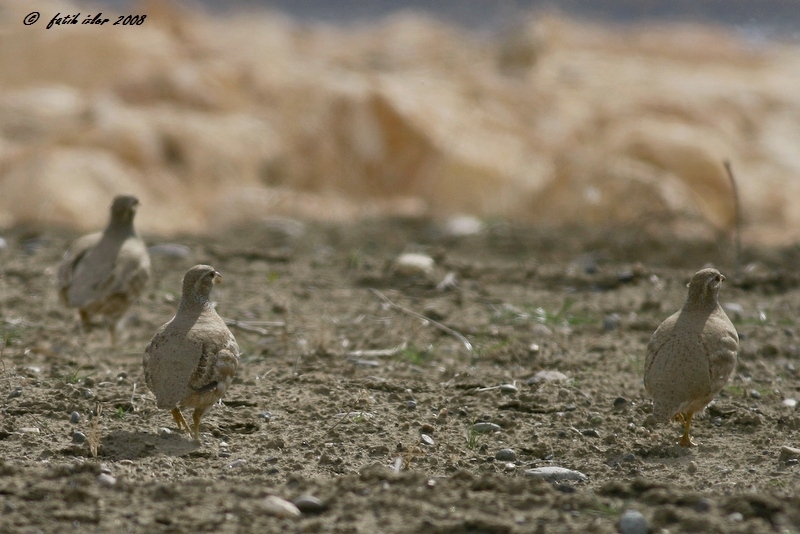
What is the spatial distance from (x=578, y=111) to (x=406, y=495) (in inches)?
492

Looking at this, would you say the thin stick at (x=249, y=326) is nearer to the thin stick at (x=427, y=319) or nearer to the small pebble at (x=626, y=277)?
the thin stick at (x=427, y=319)

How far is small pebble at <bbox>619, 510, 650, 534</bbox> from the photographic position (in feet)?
13.7

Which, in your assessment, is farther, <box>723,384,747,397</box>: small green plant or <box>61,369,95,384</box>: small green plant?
<box>723,384,747,397</box>: small green plant

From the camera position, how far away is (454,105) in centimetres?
1516

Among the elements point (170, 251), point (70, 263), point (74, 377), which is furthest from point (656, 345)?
point (170, 251)

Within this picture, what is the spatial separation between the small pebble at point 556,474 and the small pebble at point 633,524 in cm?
84

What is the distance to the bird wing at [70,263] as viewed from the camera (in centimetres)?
755

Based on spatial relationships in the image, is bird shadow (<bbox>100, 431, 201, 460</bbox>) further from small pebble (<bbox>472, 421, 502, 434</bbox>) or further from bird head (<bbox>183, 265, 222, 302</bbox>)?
small pebble (<bbox>472, 421, 502, 434</bbox>)

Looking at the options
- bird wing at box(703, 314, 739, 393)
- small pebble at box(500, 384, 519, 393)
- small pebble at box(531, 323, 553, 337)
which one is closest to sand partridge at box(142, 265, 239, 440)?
small pebble at box(500, 384, 519, 393)

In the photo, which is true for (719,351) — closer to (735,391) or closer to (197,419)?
(735,391)

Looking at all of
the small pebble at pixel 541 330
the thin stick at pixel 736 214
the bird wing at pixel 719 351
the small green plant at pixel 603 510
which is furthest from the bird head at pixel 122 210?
the small green plant at pixel 603 510

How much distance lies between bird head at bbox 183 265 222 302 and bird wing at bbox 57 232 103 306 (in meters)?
2.10

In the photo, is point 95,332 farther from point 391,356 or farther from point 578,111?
point 578,111

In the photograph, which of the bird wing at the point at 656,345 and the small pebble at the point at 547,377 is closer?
the bird wing at the point at 656,345
